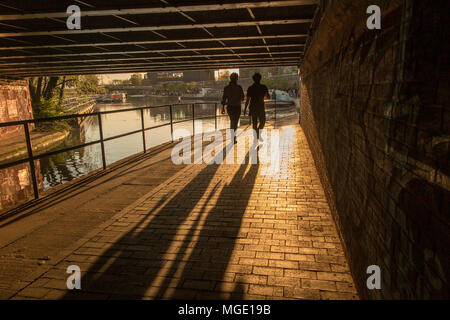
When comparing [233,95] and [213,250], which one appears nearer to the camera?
[213,250]

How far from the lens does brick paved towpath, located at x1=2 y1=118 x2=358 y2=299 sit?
261cm

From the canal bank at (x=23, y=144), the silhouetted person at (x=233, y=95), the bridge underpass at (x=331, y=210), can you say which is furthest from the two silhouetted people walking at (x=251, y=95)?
the canal bank at (x=23, y=144)

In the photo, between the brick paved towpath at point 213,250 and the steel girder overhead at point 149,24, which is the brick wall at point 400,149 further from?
the steel girder overhead at point 149,24

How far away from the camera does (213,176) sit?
20.5 feet

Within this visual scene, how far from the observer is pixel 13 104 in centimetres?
1945

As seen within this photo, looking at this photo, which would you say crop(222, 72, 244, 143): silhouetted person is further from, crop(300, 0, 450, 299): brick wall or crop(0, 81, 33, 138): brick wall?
crop(0, 81, 33, 138): brick wall

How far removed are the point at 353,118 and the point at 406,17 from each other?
1330mm

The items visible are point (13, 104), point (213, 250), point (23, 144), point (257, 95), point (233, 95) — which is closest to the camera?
point (213, 250)

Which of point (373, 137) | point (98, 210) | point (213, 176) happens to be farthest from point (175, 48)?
point (373, 137)

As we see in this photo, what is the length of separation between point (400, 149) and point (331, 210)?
2702 mm

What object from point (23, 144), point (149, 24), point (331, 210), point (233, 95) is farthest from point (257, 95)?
point (23, 144)

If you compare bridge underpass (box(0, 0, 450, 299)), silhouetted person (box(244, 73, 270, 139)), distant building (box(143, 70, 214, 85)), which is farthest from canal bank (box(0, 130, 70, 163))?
distant building (box(143, 70, 214, 85))

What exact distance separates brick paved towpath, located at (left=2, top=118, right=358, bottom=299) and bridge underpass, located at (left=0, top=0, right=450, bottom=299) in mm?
17

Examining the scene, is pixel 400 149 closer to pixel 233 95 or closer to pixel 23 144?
pixel 233 95
